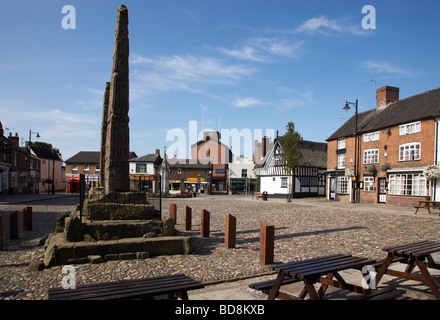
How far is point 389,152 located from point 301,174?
43.5 feet

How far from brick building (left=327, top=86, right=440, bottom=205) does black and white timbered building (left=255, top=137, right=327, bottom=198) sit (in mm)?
5063

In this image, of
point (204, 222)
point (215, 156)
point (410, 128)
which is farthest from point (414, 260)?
point (215, 156)

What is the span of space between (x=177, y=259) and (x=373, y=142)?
80.6 ft

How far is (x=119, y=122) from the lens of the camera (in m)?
8.32

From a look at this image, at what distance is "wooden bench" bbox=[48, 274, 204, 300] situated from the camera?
10.2ft

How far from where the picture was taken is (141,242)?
7371 mm

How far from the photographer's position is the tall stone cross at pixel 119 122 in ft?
27.1

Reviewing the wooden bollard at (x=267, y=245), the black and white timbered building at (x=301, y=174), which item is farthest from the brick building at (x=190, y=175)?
the wooden bollard at (x=267, y=245)

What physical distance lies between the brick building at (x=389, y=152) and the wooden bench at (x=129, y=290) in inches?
875

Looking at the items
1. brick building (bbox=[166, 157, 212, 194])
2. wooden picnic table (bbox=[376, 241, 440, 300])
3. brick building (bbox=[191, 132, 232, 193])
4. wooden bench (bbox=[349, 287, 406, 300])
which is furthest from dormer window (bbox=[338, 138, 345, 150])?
wooden bench (bbox=[349, 287, 406, 300])

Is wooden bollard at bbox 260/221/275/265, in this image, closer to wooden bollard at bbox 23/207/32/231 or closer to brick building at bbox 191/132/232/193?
wooden bollard at bbox 23/207/32/231

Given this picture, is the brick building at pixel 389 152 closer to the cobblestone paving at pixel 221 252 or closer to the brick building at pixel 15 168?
the cobblestone paving at pixel 221 252

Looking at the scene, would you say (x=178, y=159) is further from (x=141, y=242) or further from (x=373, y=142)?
(x=141, y=242)
